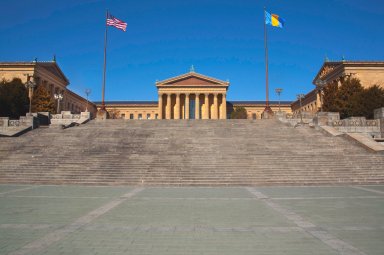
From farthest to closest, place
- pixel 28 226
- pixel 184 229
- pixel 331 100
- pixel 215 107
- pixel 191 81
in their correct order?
1. pixel 191 81
2. pixel 215 107
3. pixel 331 100
4. pixel 28 226
5. pixel 184 229

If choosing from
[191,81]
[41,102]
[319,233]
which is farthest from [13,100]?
[319,233]

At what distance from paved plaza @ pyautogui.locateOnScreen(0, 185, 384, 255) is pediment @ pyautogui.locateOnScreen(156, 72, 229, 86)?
252 feet

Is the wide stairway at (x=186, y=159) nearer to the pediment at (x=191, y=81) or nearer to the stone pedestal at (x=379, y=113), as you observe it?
the stone pedestal at (x=379, y=113)

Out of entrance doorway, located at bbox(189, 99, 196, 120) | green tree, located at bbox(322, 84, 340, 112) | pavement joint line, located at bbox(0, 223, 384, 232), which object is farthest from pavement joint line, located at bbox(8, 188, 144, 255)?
entrance doorway, located at bbox(189, 99, 196, 120)

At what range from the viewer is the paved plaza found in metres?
5.87

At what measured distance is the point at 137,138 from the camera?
26.3 m

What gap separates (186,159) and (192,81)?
69.8m

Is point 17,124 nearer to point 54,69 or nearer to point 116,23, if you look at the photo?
point 116,23

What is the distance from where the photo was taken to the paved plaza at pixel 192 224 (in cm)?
587

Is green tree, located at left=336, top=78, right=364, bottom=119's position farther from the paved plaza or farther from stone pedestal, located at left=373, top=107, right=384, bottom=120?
the paved plaza

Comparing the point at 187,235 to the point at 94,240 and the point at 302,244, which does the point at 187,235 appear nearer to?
the point at 94,240

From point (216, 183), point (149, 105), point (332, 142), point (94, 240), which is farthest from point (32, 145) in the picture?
point (149, 105)

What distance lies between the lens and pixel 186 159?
66.7 feet

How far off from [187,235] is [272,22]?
1394 inches
